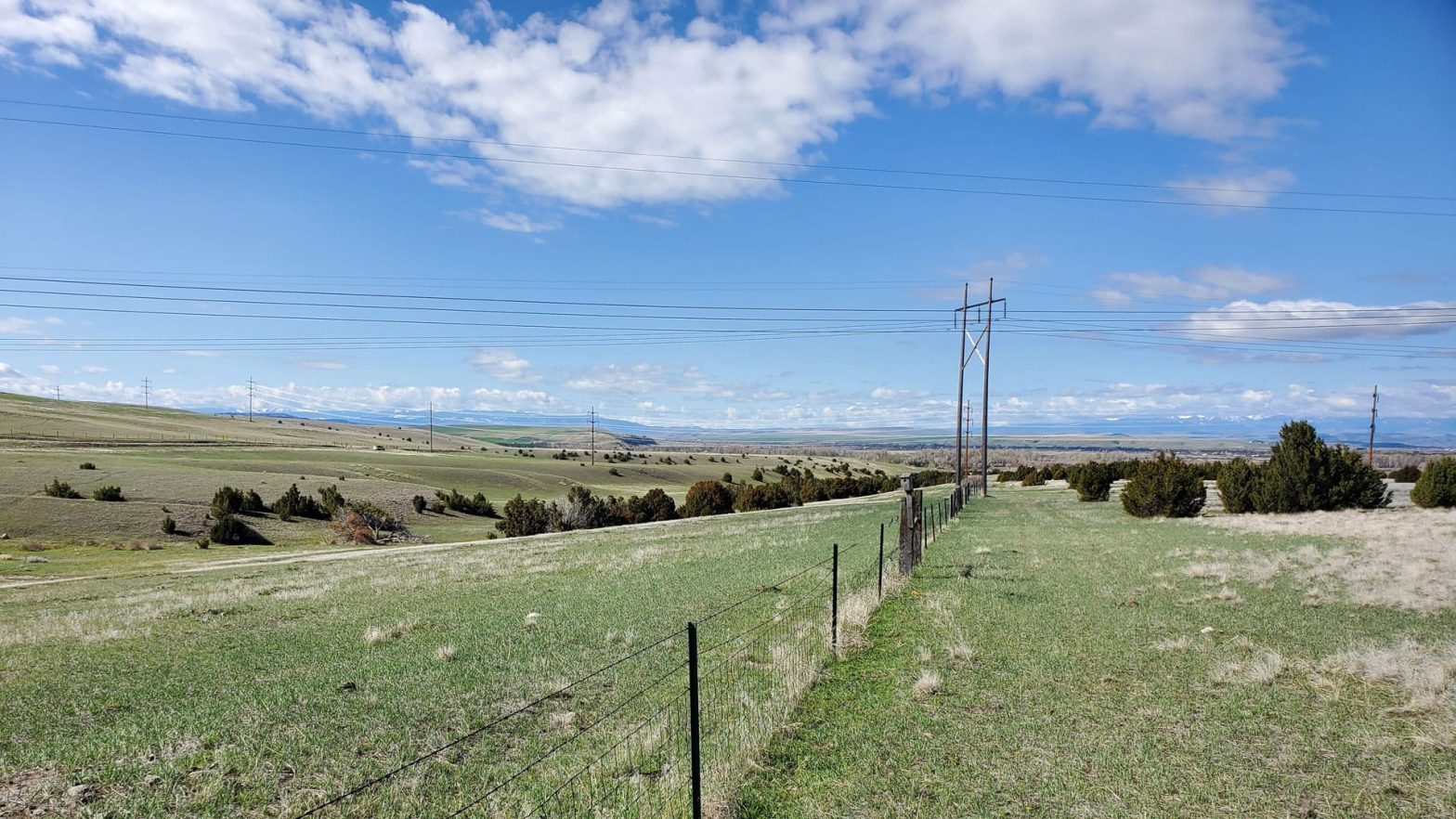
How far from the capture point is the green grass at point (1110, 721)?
658cm

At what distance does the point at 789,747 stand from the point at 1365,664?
7443 millimetres

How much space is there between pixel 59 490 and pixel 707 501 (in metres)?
42.0

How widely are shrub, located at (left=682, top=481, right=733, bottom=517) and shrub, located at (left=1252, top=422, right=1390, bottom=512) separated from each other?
3592 cm

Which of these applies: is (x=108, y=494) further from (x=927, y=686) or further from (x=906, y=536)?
(x=927, y=686)

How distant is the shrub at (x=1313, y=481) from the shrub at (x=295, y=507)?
56288mm

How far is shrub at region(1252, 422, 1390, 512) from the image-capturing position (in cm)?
3409

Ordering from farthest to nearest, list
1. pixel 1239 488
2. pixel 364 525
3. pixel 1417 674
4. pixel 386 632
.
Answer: pixel 364 525 → pixel 1239 488 → pixel 386 632 → pixel 1417 674

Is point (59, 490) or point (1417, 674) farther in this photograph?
point (59, 490)

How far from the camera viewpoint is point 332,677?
34.8 feet

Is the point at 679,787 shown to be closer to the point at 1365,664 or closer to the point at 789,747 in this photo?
the point at 789,747

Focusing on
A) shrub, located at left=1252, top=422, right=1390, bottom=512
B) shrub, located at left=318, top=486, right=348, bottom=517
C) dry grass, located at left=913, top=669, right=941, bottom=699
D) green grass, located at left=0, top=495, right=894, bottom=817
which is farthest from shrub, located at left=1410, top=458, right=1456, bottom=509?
shrub, located at left=318, top=486, right=348, bottom=517

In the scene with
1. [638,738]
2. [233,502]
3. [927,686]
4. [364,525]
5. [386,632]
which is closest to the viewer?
[638,738]

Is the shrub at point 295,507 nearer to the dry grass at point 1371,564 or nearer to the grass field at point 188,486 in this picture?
the grass field at point 188,486

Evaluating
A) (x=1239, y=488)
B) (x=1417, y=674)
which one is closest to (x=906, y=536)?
(x=1417, y=674)
